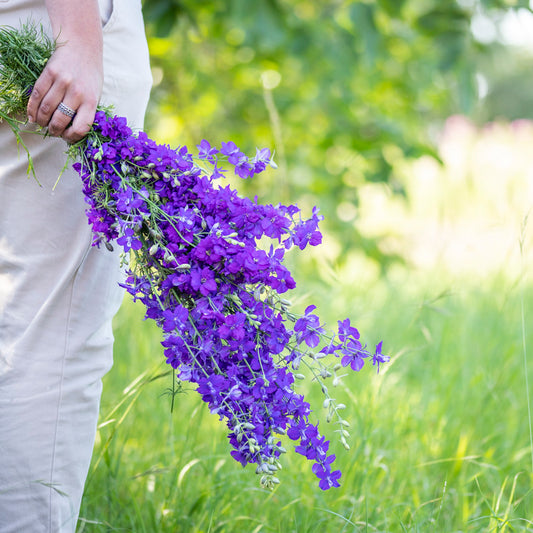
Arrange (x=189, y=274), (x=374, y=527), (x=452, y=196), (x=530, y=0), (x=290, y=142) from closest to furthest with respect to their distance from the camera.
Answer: (x=189, y=274) < (x=374, y=527) < (x=530, y=0) < (x=290, y=142) < (x=452, y=196)

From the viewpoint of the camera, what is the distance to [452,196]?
12.3 ft

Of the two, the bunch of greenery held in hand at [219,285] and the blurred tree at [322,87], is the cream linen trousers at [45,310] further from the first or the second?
the blurred tree at [322,87]

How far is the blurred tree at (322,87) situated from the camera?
2.55 metres

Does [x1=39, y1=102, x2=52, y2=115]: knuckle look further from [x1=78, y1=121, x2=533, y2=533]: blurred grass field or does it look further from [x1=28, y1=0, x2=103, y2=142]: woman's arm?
[x1=78, y1=121, x2=533, y2=533]: blurred grass field

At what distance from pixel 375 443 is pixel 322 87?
1.91m

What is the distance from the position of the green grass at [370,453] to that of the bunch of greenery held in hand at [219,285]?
36 cm

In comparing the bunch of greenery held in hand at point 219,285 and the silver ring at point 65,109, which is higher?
the silver ring at point 65,109

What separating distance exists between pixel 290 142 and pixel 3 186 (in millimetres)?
2483

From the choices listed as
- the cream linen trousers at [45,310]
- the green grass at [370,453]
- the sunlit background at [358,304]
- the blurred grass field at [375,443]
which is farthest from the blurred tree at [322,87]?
the cream linen trousers at [45,310]

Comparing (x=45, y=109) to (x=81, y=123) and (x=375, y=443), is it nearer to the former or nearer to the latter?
(x=81, y=123)

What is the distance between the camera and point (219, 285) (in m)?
0.99

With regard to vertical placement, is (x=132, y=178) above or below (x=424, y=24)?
below

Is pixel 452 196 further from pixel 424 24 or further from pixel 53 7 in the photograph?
pixel 53 7

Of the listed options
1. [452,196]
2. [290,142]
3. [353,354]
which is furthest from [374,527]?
[452,196]
